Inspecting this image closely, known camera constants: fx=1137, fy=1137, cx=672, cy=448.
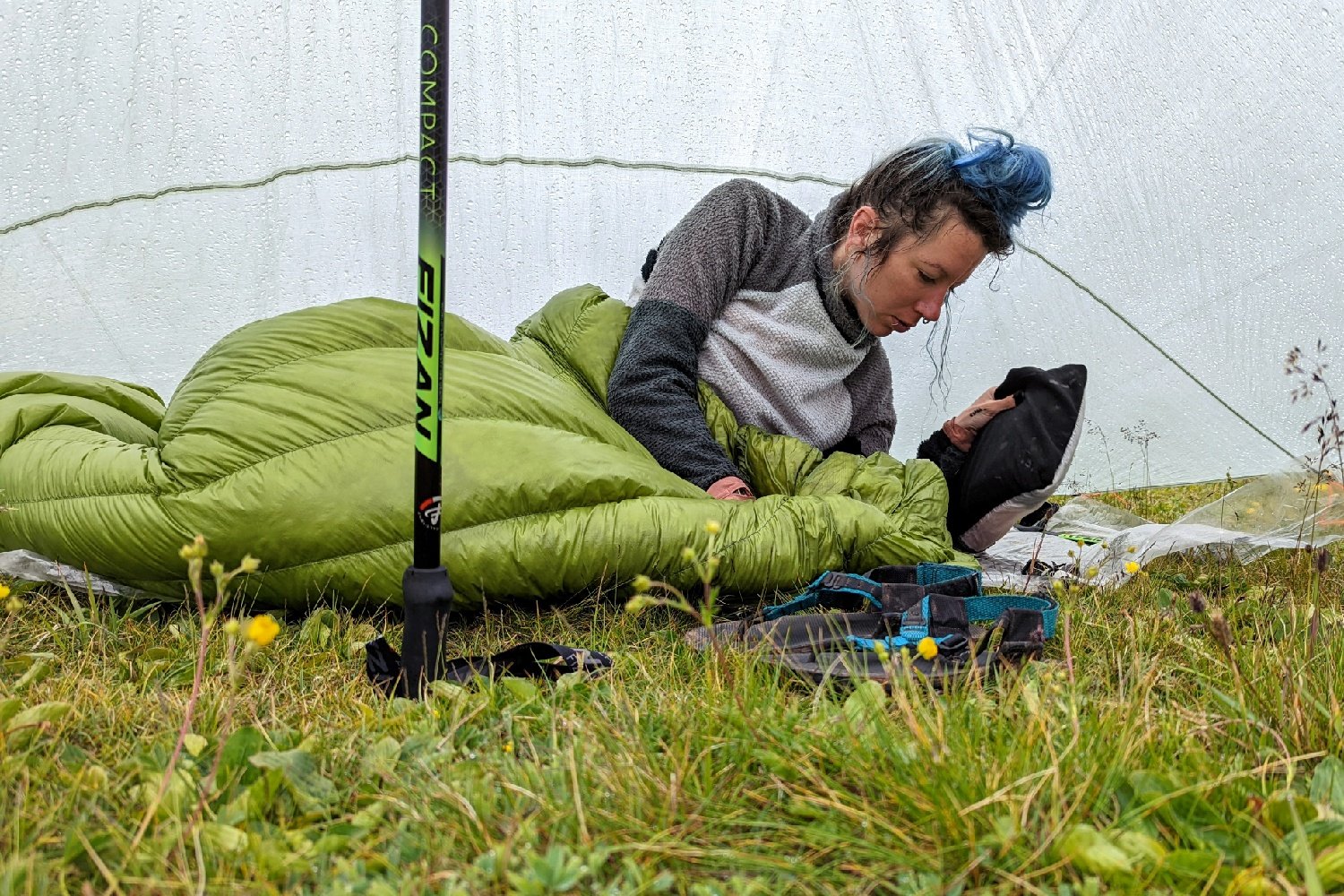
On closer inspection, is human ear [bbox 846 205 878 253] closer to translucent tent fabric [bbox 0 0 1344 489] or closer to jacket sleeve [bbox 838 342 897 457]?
jacket sleeve [bbox 838 342 897 457]

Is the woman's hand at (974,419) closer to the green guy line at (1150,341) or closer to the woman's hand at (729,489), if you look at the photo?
the woman's hand at (729,489)

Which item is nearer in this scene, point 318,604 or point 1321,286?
point 318,604

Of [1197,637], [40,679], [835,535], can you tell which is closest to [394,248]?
[835,535]

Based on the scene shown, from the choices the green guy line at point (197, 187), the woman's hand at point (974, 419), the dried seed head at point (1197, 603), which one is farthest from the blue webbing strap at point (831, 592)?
the green guy line at point (197, 187)

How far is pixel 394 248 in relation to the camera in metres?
3.05

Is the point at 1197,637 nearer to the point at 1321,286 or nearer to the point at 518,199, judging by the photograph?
the point at 1321,286

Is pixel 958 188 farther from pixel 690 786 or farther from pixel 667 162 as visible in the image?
pixel 690 786

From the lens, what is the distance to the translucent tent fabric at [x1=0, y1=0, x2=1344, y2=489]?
2.74 metres

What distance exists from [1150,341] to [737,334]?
1.42m

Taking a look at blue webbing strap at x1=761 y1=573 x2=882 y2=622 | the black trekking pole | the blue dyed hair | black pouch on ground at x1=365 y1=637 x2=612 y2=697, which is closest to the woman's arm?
the blue dyed hair

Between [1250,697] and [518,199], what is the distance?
2401 millimetres

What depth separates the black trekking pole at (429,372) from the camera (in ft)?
3.71

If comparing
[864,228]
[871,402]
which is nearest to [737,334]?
[864,228]

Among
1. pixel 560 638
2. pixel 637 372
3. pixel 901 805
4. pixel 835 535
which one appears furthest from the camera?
pixel 637 372
